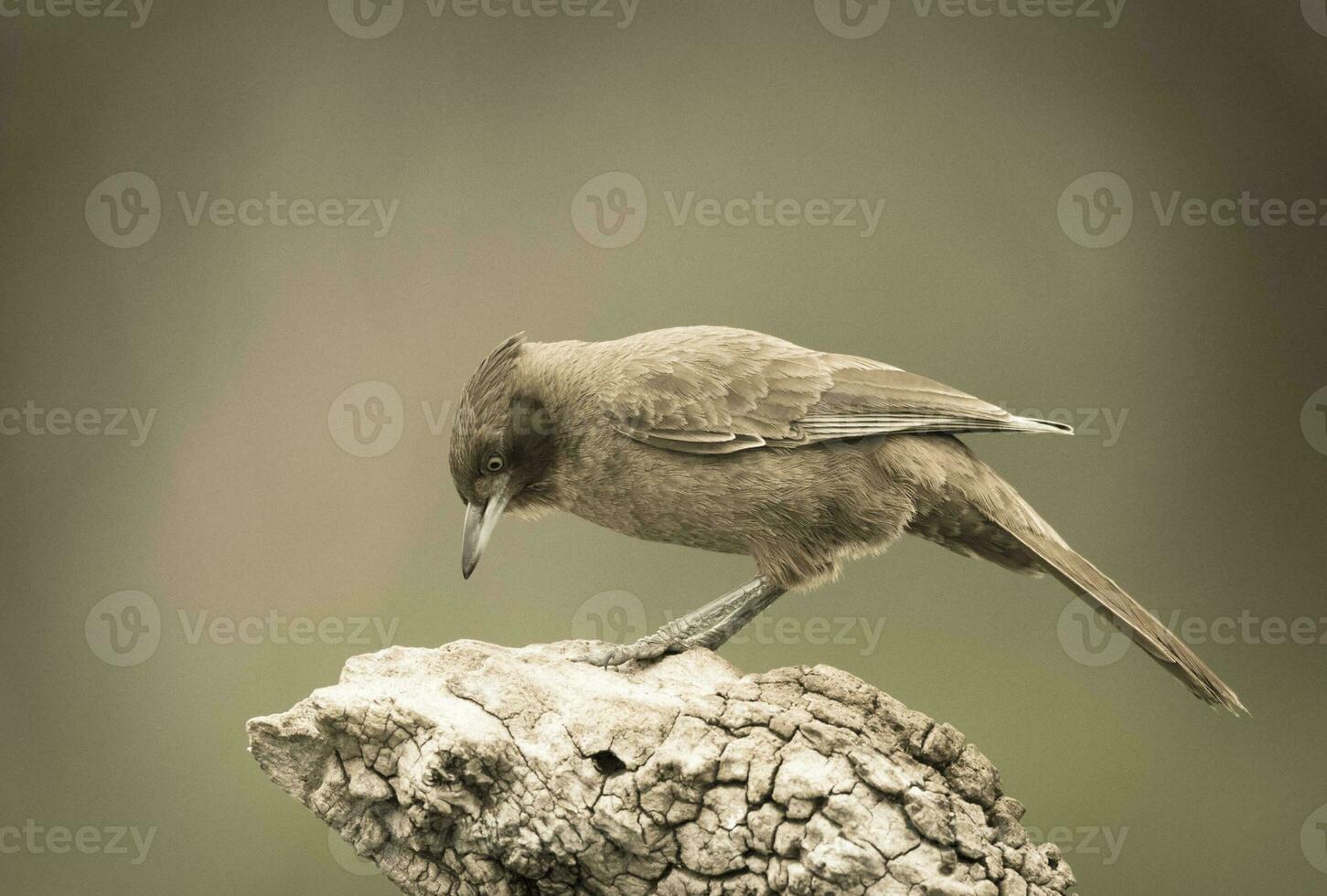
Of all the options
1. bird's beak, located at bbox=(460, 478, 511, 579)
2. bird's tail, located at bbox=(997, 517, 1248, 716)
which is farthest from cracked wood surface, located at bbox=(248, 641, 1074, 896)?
bird's tail, located at bbox=(997, 517, 1248, 716)

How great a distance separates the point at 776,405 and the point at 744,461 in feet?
0.76

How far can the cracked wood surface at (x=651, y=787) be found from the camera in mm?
3660

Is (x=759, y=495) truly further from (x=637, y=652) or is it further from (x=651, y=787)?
(x=651, y=787)

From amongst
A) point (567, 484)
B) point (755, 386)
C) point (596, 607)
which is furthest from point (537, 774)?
point (596, 607)

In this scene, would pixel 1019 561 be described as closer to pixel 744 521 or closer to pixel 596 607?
pixel 744 521

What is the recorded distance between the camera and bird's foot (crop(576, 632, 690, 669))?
446cm

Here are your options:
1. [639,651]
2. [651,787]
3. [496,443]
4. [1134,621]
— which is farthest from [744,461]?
[1134,621]

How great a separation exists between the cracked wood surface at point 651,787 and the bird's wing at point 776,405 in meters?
0.85

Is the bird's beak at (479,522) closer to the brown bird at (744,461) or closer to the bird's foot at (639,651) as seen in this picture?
the brown bird at (744,461)

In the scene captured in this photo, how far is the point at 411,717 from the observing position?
3861 mm

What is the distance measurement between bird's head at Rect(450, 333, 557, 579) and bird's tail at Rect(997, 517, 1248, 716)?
1669 mm

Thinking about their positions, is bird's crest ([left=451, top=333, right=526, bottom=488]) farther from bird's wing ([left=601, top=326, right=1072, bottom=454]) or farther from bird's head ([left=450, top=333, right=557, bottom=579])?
bird's wing ([left=601, top=326, right=1072, bottom=454])

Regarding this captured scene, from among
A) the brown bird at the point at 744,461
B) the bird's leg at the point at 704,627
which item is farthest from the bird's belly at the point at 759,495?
the bird's leg at the point at 704,627

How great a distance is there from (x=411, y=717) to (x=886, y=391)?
1958 millimetres
